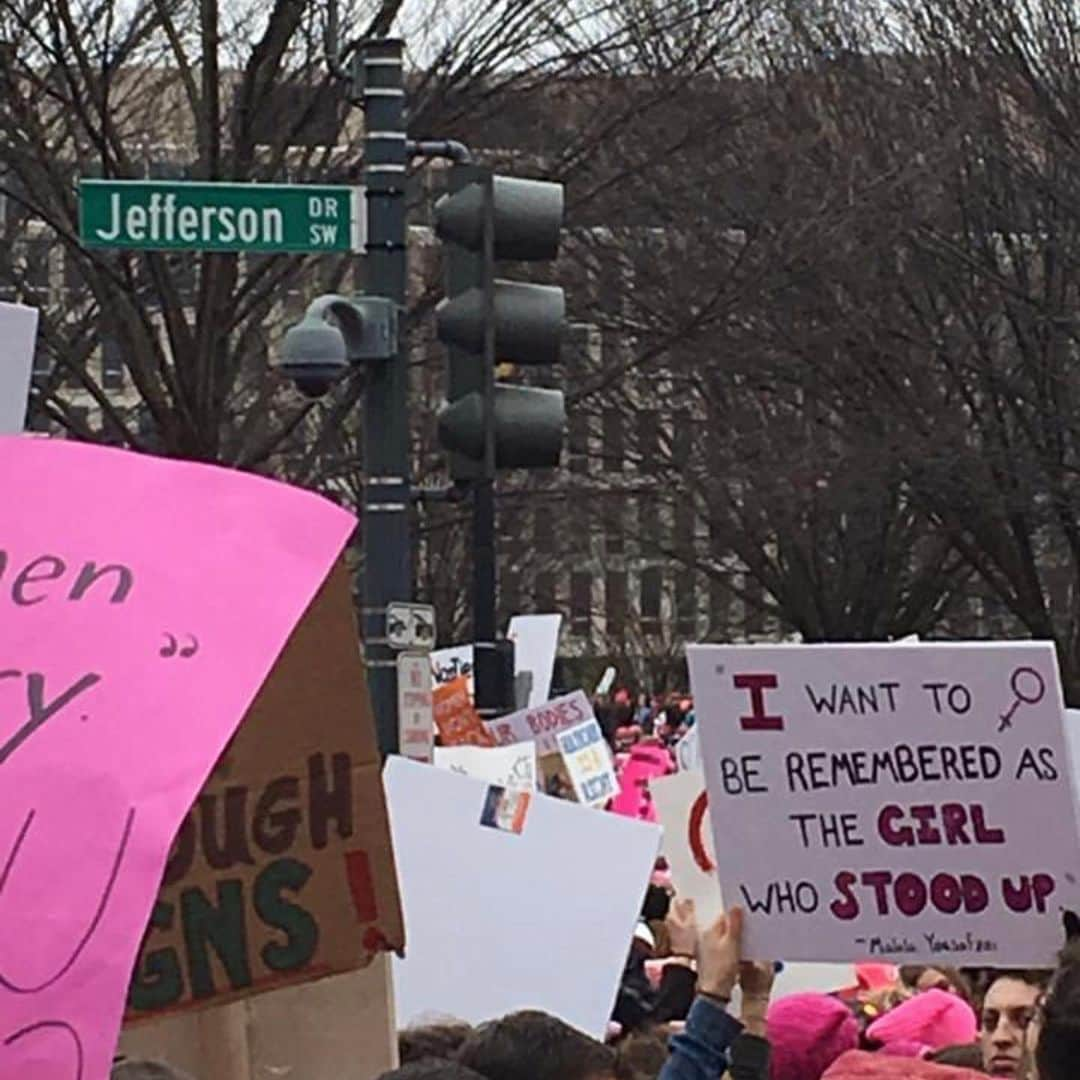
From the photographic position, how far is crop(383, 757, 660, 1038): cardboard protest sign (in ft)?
20.9

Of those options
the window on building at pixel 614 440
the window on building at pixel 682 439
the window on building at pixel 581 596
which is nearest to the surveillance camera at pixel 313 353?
the window on building at pixel 682 439

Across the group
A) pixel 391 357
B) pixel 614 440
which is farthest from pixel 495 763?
pixel 614 440

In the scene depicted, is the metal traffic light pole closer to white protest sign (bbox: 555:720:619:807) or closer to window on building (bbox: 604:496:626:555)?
white protest sign (bbox: 555:720:619:807)

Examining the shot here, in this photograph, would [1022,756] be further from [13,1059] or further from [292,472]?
[292,472]

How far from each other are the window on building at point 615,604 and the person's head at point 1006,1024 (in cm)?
4593

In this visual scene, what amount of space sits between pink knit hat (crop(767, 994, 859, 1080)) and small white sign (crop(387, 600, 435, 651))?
444 centimetres

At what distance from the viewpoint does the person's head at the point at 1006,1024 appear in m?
5.47

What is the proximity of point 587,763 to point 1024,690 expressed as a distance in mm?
7975

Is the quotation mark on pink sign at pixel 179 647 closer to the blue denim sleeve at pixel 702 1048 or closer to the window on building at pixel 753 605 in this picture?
the blue denim sleeve at pixel 702 1048

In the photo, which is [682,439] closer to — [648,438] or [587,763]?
[648,438]

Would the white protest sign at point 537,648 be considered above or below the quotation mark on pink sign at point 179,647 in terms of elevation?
above

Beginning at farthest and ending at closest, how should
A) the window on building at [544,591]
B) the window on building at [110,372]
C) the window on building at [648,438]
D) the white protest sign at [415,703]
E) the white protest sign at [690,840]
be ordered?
the window on building at [544,591] < the window on building at [648,438] < the window on building at [110,372] < the white protest sign at [415,703] < the white protest sign at [690,840]

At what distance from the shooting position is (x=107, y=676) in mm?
2939

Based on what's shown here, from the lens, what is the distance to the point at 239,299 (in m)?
16.6
